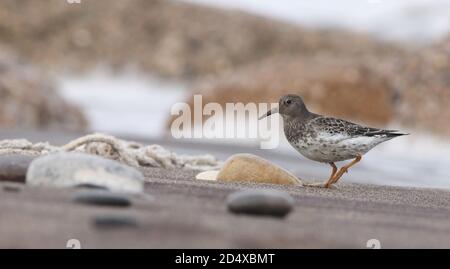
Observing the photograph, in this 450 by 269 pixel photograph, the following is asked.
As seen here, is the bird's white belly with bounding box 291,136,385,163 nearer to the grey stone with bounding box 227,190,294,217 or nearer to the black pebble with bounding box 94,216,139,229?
the grey stone with bounding box 227,190,294,217

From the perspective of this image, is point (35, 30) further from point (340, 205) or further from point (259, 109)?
point (340, 205)

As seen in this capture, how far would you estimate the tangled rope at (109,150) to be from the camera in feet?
14.7

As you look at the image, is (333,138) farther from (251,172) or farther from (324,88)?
(324,88)

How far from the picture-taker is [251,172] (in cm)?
402

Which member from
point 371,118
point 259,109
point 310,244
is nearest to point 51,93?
point 259,109

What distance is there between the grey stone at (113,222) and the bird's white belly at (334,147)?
186 cm

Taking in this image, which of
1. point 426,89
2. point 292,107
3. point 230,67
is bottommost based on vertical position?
point 292,107

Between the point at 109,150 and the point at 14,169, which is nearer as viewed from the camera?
the point at 14,169

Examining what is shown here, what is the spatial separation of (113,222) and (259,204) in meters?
0.57

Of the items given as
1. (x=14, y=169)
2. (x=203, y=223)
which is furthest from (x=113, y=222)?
(x=14, y=169)

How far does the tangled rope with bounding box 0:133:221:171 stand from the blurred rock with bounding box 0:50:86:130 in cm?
493

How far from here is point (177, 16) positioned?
1884 cm

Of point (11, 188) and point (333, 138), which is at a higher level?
point (333, 138)

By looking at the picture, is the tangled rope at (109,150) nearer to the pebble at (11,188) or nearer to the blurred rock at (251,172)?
the blurred rock at (251,172)
